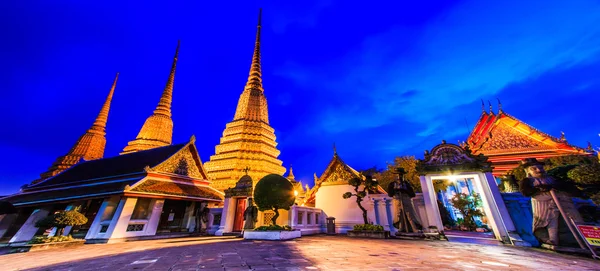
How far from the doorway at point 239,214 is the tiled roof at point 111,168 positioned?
5864mm

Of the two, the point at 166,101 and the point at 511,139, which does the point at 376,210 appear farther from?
the point at 166,101

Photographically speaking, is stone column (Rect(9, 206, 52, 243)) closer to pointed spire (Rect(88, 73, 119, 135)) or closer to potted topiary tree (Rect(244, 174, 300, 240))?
potted topiary tree (Rect(244, 174, 300, 240))

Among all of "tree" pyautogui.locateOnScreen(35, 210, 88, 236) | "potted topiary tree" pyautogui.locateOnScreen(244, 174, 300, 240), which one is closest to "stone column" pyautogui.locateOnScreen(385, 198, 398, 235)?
"potted topiary tree" pyautogui.locateOnScreen(244, 174, 300, 240)

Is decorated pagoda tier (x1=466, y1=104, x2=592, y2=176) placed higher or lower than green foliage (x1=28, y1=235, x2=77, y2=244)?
higher

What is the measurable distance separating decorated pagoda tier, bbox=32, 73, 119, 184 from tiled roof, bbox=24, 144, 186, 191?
55.8 feet

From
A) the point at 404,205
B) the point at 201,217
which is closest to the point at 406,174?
the point at 404,205

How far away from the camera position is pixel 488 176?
10516 mm

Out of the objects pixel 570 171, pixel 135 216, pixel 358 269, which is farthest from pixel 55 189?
pixel 570 171

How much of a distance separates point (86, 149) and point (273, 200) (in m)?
37.9

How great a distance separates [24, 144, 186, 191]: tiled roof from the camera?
1527cm

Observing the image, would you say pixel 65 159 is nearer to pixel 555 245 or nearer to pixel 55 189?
pixel 55 189

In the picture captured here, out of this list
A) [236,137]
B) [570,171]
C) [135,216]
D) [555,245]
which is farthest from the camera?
[236,137]

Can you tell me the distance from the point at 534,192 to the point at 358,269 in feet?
26.5

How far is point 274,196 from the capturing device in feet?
35.7
